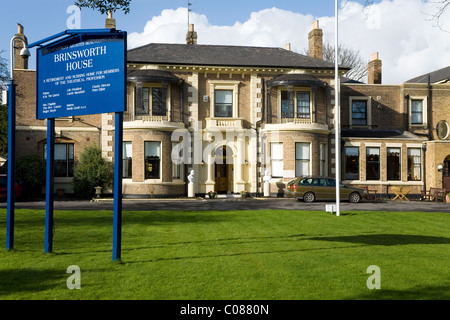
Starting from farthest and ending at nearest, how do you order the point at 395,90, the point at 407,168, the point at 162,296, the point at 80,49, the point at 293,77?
1. the point at 395,90
2. the point at 407,168
3. the point at 293,77
4. the point at 80,49
5. the point at 162,296

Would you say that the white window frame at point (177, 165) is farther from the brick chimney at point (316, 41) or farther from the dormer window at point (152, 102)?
the brick chimney at point (316, 41)

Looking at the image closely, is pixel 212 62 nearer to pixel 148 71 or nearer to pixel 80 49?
pixel 148 71

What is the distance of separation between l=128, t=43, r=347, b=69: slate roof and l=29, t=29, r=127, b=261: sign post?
20285mm

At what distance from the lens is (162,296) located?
6.43 m

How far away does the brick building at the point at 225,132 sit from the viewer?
96.7ft

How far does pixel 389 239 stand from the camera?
40.0 feet

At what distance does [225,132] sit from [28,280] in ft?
79.5

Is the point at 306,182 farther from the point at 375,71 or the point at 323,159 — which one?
the point at 375,71

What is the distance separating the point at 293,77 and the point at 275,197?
8.32m

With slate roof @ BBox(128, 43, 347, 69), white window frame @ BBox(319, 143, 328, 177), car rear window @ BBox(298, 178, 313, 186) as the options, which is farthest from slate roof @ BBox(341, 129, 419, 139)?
car rear window @ BBox(298, 178, 313, 186)

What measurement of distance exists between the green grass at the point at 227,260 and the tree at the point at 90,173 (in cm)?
1348

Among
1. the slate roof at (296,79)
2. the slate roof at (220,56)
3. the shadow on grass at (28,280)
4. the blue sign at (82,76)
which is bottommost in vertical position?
the shadow on grass at (28,280)

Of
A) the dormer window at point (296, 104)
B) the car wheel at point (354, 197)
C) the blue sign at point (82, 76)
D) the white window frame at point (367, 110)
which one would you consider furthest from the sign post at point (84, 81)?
the white window frame at point (367, 110)
